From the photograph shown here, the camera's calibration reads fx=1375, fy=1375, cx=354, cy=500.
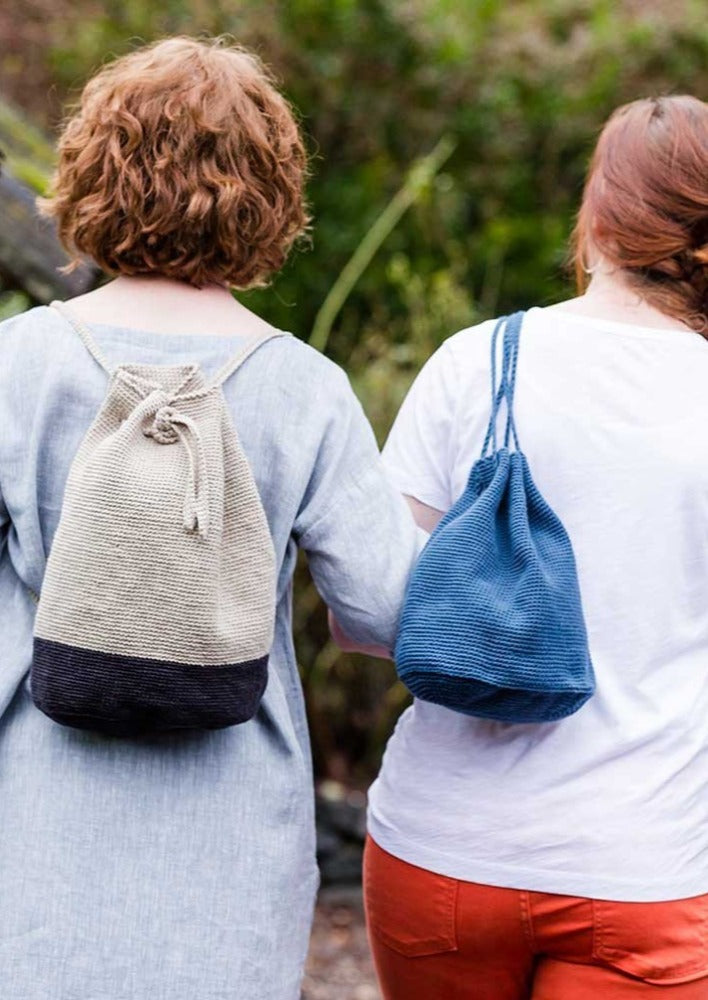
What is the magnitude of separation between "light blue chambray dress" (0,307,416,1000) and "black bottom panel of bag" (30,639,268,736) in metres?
0.13

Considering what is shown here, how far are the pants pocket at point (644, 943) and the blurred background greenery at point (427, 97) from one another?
14.2 feet

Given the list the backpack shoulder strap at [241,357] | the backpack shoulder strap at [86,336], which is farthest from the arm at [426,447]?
the backpack shoulder strap at [86,336]

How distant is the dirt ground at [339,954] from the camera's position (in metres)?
4.24

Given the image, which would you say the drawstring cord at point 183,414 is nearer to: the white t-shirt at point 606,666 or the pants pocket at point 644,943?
the white t-shirt at point 606,666

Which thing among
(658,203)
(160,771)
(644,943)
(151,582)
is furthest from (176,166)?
(644,943)

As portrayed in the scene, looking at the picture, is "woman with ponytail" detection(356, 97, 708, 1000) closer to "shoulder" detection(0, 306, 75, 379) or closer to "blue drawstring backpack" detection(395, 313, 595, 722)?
"blue drawstring backpack" detection(395, 313, 595, 722)

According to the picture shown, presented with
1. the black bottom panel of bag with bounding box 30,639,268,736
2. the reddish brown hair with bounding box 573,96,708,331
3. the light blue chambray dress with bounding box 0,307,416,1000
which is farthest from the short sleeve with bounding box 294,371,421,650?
the reddish brown hair with bounding box 573,96,708,331

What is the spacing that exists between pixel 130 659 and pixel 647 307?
3.39ft

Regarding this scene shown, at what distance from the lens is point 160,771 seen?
203cm

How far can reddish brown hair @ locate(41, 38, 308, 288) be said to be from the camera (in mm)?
2076

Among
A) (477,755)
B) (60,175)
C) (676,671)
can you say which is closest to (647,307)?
(676,671)

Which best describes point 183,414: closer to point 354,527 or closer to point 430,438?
point 354,527

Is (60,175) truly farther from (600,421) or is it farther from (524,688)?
(524,688)

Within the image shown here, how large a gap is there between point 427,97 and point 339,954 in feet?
14.6
